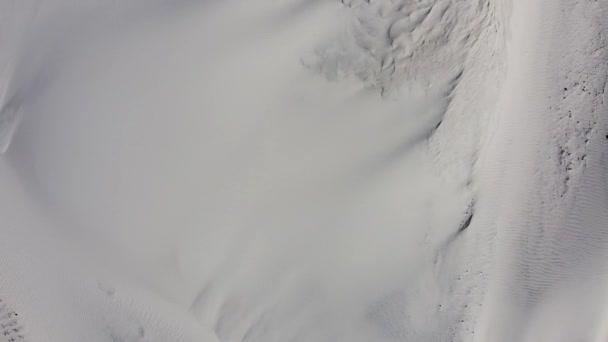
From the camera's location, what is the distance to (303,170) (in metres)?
5.07

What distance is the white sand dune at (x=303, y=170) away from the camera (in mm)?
4922

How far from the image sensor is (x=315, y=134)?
499 cm

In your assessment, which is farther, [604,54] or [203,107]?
[604,54]

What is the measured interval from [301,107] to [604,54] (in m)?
3.99

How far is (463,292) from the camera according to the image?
5410 millimetres

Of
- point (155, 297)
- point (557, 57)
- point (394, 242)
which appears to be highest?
point (557, 57)

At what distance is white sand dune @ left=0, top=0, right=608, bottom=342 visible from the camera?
4922 mm

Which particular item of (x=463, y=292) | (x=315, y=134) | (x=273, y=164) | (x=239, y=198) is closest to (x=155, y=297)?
(x=239, y=198)

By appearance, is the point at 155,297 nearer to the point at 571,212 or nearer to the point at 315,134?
the point at 315,134

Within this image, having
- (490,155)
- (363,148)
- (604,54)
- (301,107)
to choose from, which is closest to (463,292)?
(490,155)

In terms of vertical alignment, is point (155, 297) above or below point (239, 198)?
below

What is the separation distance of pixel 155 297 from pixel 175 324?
42cm

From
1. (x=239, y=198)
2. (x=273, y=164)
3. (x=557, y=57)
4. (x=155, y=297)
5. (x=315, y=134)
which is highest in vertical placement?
(x=557, y=57)

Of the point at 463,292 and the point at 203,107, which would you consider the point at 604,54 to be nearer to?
the point at 463,292
